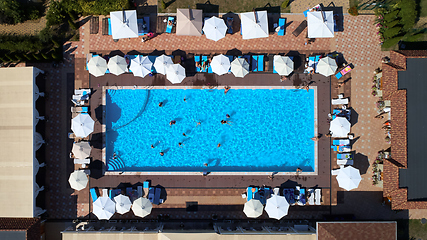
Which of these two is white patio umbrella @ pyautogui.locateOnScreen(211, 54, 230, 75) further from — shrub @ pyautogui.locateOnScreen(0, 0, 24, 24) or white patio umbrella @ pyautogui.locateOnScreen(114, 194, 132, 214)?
shrub @ pyautogui.locateOnScreen(0, 0, 24, 24)

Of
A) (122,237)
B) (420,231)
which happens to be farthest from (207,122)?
(420,231)

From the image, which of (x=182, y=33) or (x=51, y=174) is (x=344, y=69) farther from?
(x=51, y=174)

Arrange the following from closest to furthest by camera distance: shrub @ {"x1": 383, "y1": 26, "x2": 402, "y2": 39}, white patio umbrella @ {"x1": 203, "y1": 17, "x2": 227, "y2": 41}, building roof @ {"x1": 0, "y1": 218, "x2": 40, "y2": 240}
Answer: building roof @ {"x1": 0, "y1": 218, "x2": 40, "y2": 240}, shrub @ {"x1": 383, "y1": 26, "x2": 402, "y2": 39}, white patio umbrella @ {"x1": 203, "y1": 17, "x2": 227, "y2": 41}

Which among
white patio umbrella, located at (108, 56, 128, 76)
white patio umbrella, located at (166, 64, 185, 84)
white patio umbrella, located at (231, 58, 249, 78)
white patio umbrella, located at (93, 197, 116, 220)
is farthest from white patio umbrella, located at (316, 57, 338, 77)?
white patio umbrella, located at (93, 197, 116, 220)

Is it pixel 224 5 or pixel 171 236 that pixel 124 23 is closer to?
pixel 224 5

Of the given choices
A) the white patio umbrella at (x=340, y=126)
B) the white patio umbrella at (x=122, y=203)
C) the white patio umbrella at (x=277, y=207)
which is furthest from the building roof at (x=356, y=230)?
the white patio umbrella at (x=122, y=203)

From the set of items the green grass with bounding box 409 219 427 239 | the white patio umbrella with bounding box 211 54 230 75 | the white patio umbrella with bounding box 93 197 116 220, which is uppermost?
the white patio umbrella with bounding box 211 54 230 75
